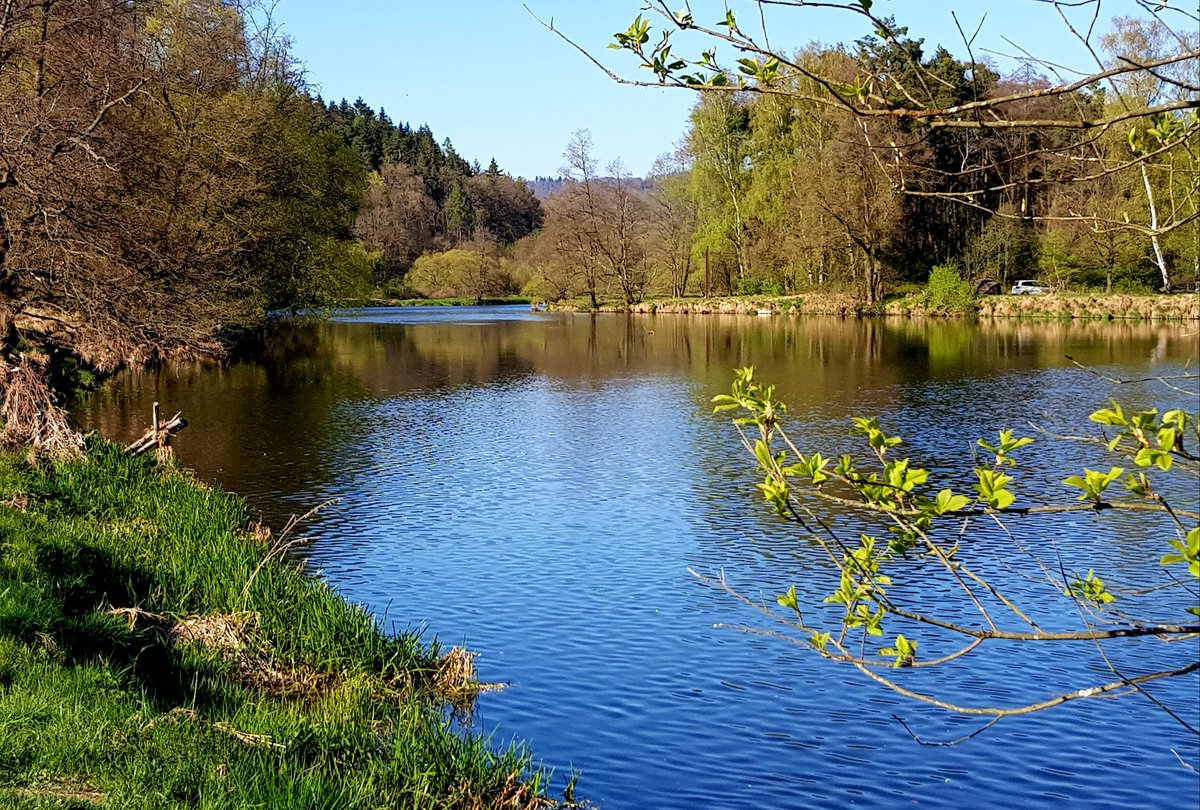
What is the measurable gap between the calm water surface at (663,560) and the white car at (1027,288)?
97.3 ft

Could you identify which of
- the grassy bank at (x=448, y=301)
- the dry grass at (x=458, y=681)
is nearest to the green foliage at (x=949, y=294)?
the grassy bank at (x=448, y=301)

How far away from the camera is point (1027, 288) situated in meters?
67.1

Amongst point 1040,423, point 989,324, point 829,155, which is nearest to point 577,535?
point 1040,423

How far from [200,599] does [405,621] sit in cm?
222

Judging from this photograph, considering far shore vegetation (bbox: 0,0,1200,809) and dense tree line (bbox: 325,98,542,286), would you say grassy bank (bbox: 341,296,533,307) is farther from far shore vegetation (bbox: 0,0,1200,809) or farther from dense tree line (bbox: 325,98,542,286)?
far shore vegetation (bbox: 0,0,1200,809)

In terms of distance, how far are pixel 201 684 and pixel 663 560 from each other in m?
7.06

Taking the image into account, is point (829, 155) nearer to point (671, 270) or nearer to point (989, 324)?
point (989, 324)

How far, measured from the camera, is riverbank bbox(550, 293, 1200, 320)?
57.2 meters

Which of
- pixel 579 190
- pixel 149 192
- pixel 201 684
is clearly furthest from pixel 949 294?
pixel 201 684

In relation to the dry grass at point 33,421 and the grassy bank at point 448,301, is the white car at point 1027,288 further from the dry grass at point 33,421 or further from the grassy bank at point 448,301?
the dry grass at point 33,421

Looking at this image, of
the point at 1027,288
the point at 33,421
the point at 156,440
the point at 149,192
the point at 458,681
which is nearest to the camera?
the point at 458,681

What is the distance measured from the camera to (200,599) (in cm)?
1045

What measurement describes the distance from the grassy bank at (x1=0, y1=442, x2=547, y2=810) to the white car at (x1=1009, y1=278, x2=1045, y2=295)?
5928cm

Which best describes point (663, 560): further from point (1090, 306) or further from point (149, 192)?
point (1090, 306)
